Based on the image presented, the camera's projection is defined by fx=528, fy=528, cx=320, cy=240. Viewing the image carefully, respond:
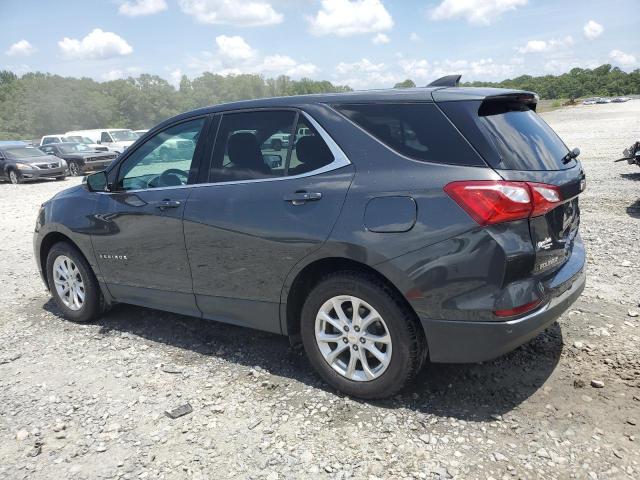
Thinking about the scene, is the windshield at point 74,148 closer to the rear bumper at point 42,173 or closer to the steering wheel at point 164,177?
the rear bumper at point 42,173

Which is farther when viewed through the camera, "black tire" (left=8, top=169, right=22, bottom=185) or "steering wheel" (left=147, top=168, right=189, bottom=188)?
"black tire" (left=8, top=169, right=22, bottom=185)

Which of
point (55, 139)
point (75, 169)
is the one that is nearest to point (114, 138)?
point (75, 169)

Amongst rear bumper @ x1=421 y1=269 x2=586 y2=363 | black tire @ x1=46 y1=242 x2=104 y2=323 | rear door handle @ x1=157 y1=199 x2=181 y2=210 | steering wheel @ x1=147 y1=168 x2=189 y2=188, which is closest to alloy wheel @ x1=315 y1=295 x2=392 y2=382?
rear bumper @ x1=421 y1=269 x2=586 y2=363

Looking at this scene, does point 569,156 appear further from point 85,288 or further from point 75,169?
point 75,169

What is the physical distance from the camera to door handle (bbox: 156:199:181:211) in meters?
3.91

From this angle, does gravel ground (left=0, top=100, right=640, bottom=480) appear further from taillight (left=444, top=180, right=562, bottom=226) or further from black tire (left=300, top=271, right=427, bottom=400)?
taillight (left=444, top=180, right=562, bottom=226)

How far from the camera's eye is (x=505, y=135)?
295 cm

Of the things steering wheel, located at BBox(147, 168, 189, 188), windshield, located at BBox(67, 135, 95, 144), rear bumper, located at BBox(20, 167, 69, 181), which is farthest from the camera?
windshield, located at BBox(67, 135, 95, 144)

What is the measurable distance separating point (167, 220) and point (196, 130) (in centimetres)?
72

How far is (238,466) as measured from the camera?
2.78 meters

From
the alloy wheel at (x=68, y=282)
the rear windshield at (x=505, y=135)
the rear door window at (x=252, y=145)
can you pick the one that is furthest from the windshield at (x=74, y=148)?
the rear windshield at (x=505, y=135)

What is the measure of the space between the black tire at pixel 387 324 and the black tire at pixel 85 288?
8.10 feet

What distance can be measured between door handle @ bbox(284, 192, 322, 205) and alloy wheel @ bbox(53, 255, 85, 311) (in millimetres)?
2581

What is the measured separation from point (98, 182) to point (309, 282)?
2.27 meters
